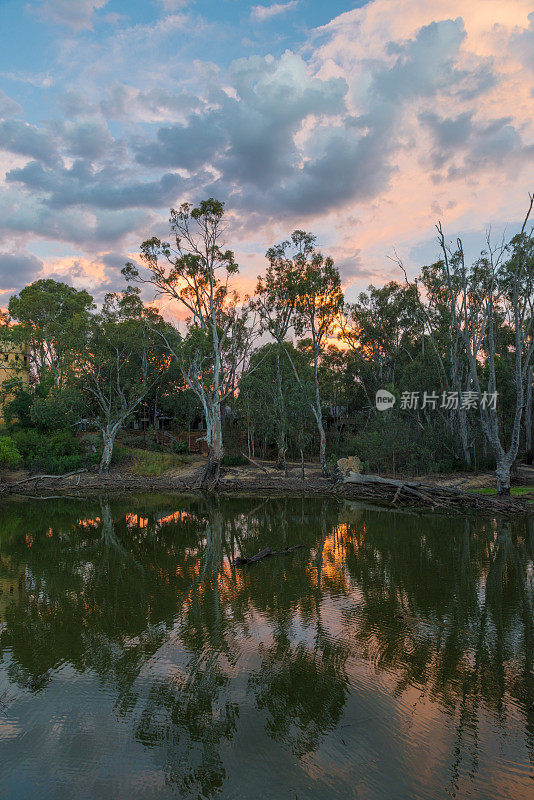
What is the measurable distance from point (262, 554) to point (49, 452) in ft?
85.6

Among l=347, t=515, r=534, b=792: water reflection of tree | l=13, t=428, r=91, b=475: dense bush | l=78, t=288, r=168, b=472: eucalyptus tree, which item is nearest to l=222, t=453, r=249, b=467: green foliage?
l=78, t=288, r=168, b=472: eucalyptus tree

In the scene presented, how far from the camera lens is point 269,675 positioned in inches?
247

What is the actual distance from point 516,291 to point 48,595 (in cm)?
2254

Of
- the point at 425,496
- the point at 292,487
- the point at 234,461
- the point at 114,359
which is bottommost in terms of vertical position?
the point at 292,487

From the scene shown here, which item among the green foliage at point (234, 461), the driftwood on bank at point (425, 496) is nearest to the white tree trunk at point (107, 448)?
the green foliage at point (234, 461)

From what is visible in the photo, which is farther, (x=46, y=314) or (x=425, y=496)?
(x=46, y=314)

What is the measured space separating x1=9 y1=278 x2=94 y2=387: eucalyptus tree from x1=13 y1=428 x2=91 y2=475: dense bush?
15.5ft

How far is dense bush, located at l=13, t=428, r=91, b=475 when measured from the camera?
31.5 metres

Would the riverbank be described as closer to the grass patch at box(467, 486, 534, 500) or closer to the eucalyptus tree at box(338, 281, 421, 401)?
the grass patch at box(467, 486, 534, 500)

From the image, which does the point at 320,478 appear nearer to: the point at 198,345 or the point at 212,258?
the point at 198,345

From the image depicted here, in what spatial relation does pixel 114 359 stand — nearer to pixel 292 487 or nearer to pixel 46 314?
pixel 46 314

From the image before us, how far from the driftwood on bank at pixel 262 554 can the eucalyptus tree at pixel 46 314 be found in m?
28.8

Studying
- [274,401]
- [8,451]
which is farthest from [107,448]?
[274,401]

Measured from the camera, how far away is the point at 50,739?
4996 mm
